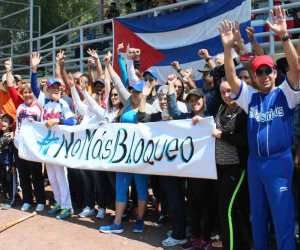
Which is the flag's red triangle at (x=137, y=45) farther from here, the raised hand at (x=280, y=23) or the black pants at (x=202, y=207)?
the raised hand at (x=280, y=23)

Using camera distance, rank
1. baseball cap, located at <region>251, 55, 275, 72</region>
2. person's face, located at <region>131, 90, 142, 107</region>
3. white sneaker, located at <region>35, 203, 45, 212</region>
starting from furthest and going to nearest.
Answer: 1. white sneaker, located at <region>35, 203, 45, 212</region>
2. person's face, located at <region>131, 90, 142, 107</region>
3. baseball cap, located at <region>251, 55, 275, 72</region>

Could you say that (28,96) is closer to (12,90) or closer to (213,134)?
(12,90)

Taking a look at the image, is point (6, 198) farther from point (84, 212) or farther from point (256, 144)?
point (256, 144)

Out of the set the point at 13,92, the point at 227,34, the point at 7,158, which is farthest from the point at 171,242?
the point at 13,92

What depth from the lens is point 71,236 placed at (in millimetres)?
6637

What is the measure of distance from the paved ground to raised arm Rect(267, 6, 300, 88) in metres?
2.63

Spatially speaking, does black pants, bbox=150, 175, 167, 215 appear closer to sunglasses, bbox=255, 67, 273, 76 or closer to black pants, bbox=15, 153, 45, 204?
black pants, bbox=15, 153, 45, 204

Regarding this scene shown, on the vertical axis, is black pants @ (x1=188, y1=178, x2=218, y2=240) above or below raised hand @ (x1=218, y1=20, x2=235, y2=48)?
below

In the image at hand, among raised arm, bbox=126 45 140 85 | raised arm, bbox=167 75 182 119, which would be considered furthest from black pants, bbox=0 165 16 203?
raised arm, bbox=167 75 182 119

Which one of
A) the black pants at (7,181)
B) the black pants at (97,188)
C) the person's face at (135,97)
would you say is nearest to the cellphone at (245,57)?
the person's face at (135,97)

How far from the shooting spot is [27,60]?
58.9 feet

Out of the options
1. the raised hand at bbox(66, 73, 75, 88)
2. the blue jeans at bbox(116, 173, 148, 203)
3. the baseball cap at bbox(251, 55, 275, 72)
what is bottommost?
the blue jeans at bbox(116, 173, 148, 203)

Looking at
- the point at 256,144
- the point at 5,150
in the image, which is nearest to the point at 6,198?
the point at 5,150

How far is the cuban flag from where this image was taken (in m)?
8.10
